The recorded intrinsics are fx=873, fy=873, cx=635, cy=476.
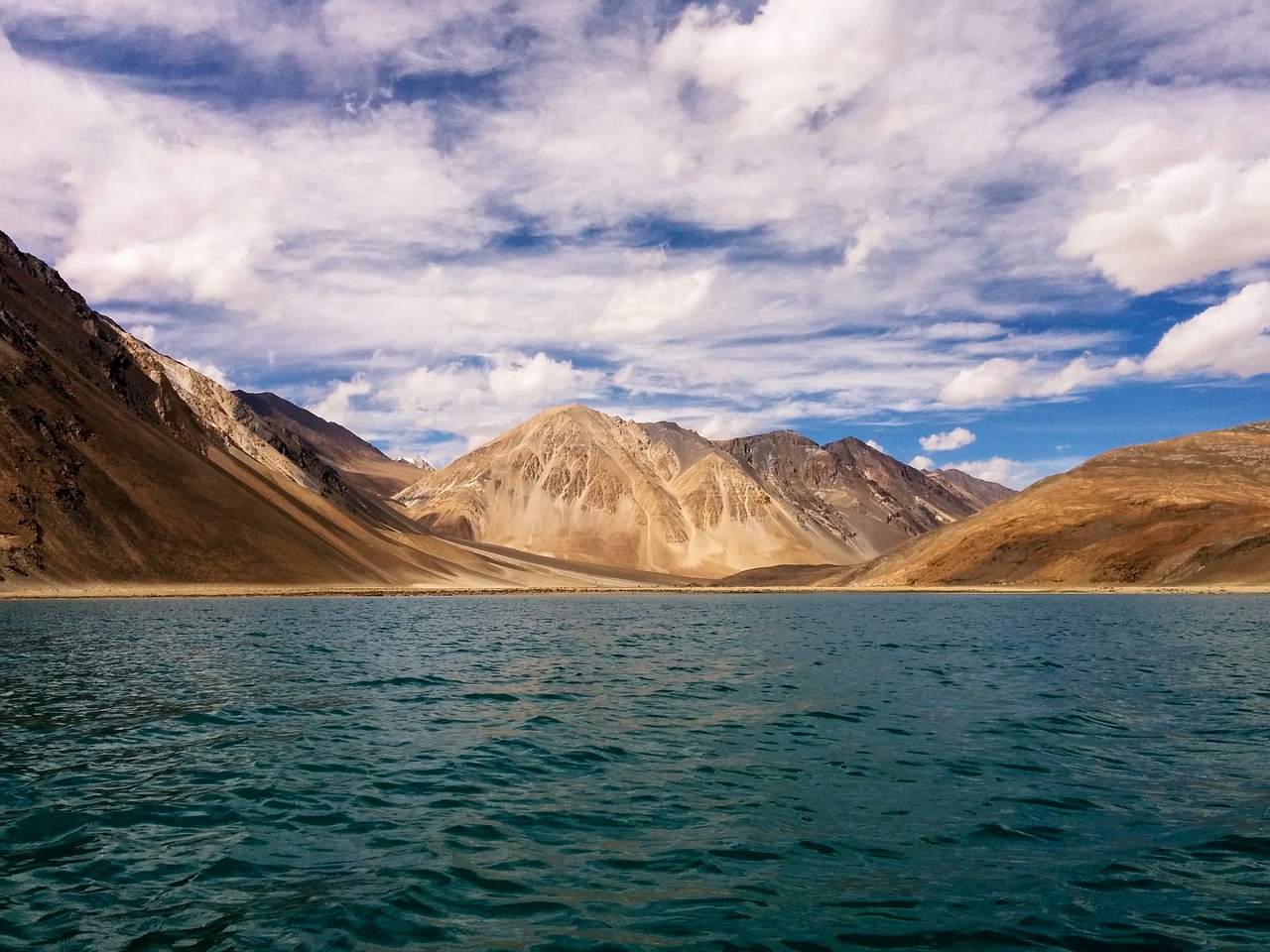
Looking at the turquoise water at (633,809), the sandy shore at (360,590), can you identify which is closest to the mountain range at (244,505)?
the sandy shore at (360,590)

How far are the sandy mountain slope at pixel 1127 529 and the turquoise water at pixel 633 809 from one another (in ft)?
401

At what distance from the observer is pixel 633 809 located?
14.5 meters

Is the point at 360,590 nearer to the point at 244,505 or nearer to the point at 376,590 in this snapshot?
the point at 376,590

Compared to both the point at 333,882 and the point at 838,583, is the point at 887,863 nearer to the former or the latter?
the point at 333,882

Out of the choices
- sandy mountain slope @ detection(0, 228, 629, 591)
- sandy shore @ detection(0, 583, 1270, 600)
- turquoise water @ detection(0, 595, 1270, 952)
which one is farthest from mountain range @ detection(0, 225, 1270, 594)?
turquoise water @ detection(0, 595, 1270, 952)

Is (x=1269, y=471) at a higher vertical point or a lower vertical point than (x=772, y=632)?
higher

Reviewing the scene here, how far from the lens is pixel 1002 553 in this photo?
6540 inches

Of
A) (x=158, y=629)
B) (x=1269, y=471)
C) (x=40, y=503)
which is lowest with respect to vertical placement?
(x=158, y=629)

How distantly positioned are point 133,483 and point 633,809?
440 ft

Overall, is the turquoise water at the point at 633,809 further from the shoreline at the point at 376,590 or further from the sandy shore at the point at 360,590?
the sandy shore at the point at 360,590

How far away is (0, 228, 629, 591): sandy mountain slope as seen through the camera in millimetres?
112750

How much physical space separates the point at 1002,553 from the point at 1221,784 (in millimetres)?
161747

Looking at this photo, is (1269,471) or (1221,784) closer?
A: (1221,784)

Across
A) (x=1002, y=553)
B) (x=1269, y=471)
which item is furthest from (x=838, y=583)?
(x=1269, y=471)
